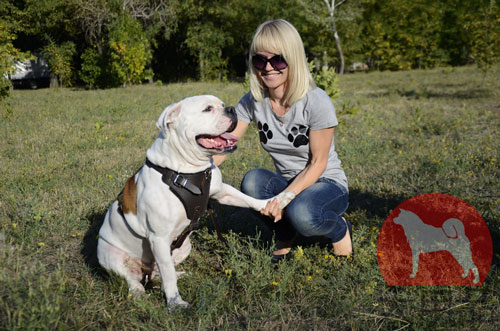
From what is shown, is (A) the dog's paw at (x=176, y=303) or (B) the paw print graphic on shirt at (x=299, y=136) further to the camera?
(B) the paw print graphic on shirt at (x=299, y=136)

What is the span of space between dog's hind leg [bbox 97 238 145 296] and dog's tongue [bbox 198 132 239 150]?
3.49ft

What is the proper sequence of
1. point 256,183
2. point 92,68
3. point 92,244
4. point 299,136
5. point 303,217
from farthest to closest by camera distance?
point 92,68, point 92,244, point 256,183, point 299,136, point 303,217

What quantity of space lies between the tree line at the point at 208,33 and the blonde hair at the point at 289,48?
16.8 meters

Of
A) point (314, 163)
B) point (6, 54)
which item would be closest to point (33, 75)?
point (6, 54)

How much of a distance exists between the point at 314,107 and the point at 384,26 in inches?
1174

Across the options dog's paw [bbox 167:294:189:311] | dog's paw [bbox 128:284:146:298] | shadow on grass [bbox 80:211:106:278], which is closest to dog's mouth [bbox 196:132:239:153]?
dog's paw [bbox 167:294:189:311]

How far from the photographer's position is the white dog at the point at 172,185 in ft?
8.25

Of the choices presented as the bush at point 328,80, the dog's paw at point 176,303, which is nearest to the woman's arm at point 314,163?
the dog's paw at point 176,303

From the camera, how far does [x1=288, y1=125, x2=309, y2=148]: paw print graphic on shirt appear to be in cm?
313

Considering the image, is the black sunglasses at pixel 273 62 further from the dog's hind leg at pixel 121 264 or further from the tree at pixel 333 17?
the tree at pixel 333 17

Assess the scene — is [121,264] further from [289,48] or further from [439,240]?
[439,240]

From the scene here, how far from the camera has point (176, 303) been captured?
2.56 m

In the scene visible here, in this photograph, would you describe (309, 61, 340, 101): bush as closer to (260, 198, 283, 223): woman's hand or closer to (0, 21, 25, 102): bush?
(260, 198, 283, 223): woman's hand

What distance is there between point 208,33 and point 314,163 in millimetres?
23241
